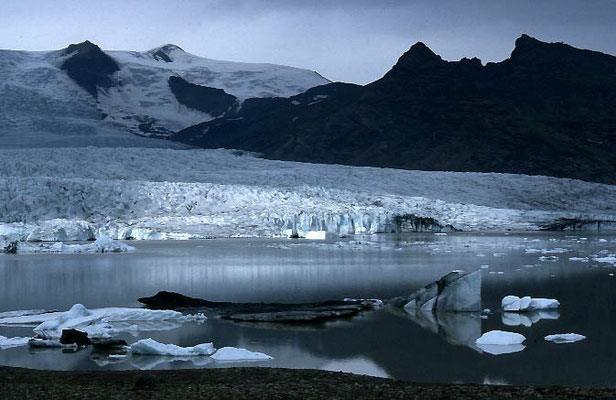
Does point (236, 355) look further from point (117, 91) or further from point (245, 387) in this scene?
point (117, 91)

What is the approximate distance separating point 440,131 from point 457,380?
88566mm

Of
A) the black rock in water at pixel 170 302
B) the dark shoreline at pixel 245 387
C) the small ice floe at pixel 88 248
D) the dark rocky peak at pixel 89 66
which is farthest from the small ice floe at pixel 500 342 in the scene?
the dark rocky peak at pixel 89 66

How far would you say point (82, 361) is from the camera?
891 centimetres

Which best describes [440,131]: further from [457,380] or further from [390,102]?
[457,380]

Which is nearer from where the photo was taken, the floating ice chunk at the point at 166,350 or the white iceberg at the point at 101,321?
the floating ice chunk at the point at 166,350

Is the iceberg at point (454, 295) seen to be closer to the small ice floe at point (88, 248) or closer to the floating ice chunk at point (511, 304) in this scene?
the floating ice chunk at point (511, 304)

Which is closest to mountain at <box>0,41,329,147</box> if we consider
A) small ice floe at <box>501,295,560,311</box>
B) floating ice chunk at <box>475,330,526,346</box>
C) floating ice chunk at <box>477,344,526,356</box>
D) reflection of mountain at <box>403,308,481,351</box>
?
reflection of mountain at <box>403,308,481,351</box>

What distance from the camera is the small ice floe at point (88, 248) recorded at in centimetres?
2616

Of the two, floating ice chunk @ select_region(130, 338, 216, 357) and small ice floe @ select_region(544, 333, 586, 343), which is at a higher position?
floating ice chunk @ select_region(130, 338, 216, 357)

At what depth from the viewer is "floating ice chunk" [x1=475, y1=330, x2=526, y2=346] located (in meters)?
10.0

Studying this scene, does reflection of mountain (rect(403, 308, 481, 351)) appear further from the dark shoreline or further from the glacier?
the glacier

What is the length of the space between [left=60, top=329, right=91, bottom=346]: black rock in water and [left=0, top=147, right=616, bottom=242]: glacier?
19331 mm

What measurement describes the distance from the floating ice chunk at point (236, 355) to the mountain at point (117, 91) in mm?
52557

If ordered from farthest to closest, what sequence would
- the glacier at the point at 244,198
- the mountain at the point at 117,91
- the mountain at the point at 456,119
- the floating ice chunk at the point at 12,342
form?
the mountain at the point at 456,119, the mountain at the point at 117,91, the glacier at the point at 244,198, the floating ice chunk at the point at 12,342
